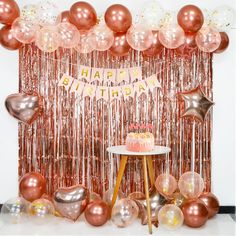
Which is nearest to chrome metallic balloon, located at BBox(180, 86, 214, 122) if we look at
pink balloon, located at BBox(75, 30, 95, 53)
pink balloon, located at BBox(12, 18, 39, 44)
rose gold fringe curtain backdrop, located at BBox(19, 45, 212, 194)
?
rose gold fringe curtain backdrop, located at BBox(19, 45, 212, 194)

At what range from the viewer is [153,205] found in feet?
11.5

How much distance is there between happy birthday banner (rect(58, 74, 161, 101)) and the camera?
388cm

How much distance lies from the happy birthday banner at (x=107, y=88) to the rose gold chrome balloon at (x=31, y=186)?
867mm

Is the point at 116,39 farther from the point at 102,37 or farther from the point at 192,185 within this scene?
the point at 192,185

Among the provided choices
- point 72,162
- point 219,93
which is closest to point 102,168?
point 72,162

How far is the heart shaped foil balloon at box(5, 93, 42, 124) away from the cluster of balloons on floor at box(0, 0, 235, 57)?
1.51ft

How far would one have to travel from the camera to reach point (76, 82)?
388 centimetres

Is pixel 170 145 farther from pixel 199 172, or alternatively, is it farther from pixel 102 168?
pixel 102 168

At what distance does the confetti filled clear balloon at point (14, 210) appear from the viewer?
346cm

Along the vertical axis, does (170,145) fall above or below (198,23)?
below

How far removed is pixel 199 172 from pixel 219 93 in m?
0.77

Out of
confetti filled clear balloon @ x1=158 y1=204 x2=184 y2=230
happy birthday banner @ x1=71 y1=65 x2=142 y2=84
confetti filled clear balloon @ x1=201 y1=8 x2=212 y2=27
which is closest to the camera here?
confetti filled clear balloon @ x1=158 y1=204 x2=184 y2=230

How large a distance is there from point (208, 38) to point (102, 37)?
88cm

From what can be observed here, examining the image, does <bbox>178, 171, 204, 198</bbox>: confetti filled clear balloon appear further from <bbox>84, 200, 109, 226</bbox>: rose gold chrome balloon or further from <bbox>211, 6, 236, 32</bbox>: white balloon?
<bbox>211, 6, 236, 32</bbox>: white balloon
